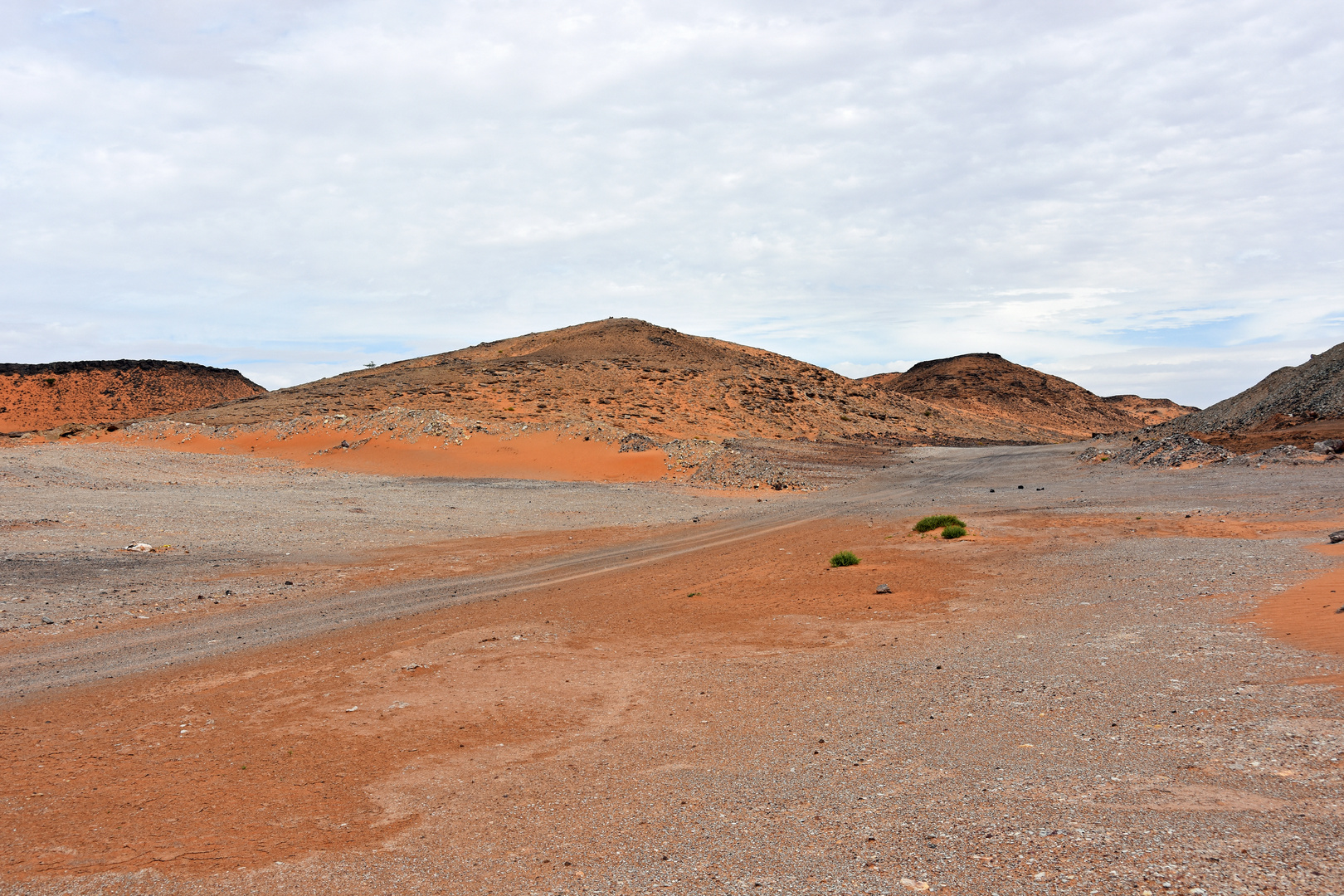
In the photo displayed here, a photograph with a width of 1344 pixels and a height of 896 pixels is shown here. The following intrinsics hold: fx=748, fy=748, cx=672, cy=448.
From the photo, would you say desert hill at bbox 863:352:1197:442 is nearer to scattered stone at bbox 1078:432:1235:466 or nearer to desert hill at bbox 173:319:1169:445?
desert hill at bbox 173:319:1169:445

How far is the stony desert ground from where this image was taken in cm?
478

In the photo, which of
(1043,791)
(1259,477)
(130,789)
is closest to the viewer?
(1043,791)

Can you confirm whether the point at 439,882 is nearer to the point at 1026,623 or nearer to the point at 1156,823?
the point at 1156,823

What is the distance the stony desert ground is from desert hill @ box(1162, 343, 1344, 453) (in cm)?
2115

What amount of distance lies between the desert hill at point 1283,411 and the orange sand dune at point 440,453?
28.1m

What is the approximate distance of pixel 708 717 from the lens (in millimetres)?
7746

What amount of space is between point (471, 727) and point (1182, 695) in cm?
698

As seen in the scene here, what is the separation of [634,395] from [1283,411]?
37592mm

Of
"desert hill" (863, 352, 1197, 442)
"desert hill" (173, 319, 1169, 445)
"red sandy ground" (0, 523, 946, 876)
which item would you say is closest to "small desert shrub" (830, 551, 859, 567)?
"red sandy ground" (0, 523, 946, 876)

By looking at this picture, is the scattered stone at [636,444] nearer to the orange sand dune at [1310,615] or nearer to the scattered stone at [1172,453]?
the scattered stone at [1172,453]

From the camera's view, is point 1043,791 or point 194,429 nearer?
point 1043,791

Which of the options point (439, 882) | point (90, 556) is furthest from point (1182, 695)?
point (90, 556)

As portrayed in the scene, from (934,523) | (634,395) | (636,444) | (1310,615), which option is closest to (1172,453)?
(934,523)

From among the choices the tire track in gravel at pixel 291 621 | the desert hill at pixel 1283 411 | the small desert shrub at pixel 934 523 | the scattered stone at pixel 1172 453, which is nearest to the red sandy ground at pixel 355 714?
the tire track in gravel at pixel 291 621
